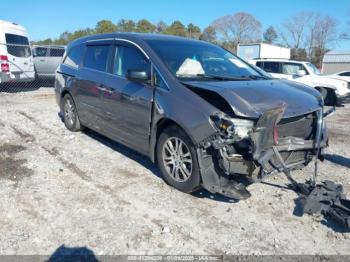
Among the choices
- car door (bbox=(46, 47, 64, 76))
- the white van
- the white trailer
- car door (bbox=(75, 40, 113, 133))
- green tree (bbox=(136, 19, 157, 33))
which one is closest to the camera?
car door (bbox=(75, 40, 113, 133))

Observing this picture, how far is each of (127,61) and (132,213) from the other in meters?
2.25

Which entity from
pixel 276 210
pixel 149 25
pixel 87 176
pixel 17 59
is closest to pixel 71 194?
pixel 87 176

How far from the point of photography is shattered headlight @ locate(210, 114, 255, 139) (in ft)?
11.5

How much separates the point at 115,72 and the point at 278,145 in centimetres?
257

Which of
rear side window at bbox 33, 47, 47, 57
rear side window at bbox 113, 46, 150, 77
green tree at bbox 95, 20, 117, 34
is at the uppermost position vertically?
green tree at bbox 95, 20, 117, 34

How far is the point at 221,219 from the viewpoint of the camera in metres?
3.61

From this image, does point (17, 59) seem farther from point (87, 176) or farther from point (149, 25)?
point (149, 25)

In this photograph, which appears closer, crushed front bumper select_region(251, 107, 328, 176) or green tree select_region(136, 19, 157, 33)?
crushed front bumper select_region(251, 107, 328, 176)

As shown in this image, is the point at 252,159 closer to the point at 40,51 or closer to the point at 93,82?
the point at 93,82

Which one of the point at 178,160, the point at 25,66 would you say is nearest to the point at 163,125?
the point at 178,160

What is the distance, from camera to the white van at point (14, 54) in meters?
12.2

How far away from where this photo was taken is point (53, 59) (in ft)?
51.3

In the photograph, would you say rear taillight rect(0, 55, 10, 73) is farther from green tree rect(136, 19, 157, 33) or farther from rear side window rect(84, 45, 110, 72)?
green tree rect(136, 19, 157, 33)

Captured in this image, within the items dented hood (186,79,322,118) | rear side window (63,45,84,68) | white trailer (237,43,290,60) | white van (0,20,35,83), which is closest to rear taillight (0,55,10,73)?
white van (0,20,35,83)
